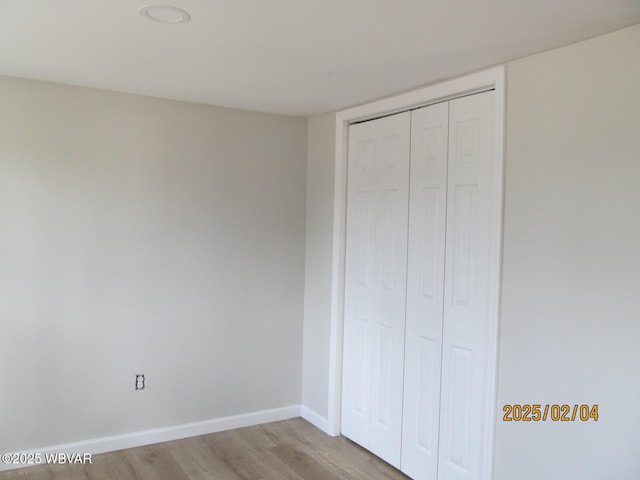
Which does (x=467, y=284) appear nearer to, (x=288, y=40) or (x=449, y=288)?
(x=449, y=288)

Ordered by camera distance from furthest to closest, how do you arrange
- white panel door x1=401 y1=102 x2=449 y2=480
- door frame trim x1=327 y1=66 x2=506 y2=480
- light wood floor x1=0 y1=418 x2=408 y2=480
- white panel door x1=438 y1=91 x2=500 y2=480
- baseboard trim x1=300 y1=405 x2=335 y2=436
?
baseboard trim x1=300 y1=405 x2=335 y2=436, light wood floor x1=0 y1=418 x2=408 y2=480, white panel door x1=401 y1=102 x2=449 y2=480, white panel door x1=438 y1=91 x2=500 y2=480, door frame trim x1=327 y1=66 x2=506 y2=480

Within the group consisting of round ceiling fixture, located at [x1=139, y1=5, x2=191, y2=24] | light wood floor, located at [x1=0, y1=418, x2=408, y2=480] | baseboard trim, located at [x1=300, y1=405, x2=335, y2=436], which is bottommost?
light wood floor, located at [x1=0, y1=418, x2=408, y2=480]

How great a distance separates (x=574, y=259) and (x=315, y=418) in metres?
2.40

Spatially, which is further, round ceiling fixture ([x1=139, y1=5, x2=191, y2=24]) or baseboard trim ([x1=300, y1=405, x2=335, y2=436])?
baseboard trim ([x1=300, y1=405, x2=335, y2=436])

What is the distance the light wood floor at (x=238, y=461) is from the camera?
9.96ft

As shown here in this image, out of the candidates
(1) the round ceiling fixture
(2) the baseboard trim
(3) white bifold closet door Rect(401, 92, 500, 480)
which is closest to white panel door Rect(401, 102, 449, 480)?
(3) white bifold closet door Rect(401, 92, 500, 480)

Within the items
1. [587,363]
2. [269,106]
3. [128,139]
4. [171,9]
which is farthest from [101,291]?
[587,363]

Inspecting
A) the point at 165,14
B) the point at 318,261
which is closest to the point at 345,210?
the point at 318,261

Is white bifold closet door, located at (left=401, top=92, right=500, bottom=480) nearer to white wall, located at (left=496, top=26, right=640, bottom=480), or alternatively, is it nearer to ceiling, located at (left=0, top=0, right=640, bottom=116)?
white wall, located at (left=496, top=26, right=640, bottom=480)

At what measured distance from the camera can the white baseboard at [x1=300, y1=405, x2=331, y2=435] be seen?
375 cm

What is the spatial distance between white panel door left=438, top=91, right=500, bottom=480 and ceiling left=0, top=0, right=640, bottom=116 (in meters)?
0.34

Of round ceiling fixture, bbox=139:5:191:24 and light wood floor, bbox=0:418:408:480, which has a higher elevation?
round ceiling fixture, bbox=139:5:191:24

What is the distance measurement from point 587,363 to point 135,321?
2.65 m

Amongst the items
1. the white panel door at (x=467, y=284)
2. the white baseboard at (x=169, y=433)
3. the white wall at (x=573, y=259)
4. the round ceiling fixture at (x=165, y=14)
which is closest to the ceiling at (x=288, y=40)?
the round ceiling fixture at (x=165, y=14)
